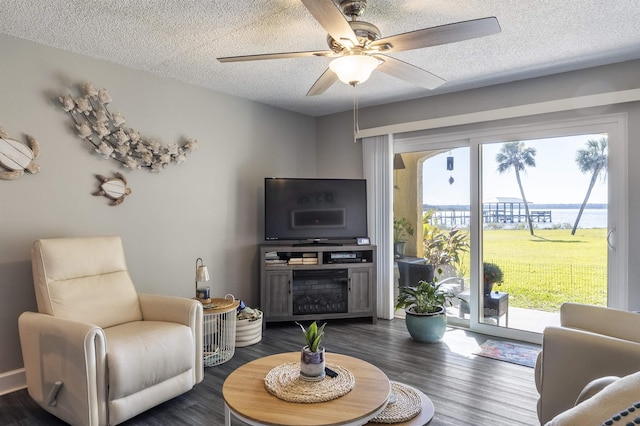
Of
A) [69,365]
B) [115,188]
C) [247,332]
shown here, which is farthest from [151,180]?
[69,365]

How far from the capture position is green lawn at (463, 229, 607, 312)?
10.8 ft

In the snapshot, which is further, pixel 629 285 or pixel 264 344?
pixel 264 344

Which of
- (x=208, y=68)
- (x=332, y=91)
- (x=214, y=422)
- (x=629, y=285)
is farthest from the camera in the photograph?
(x=332, y=91)

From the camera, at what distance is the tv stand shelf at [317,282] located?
396cm

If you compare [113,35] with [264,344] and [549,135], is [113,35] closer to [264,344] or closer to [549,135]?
[264,344]

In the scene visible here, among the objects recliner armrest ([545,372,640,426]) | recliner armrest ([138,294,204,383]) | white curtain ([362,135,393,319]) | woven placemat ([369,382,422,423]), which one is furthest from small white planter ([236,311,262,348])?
recliner armrest ([545,372,640,426])

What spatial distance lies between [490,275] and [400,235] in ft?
3.45

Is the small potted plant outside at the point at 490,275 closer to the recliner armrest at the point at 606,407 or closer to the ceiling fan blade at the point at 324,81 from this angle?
the ceiling fan blade at the point at 324,81

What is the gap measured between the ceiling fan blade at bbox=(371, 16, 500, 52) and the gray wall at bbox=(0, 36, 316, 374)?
2273 mm

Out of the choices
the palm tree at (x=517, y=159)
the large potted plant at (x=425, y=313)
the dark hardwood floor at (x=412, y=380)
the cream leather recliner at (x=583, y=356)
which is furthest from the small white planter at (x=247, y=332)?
the palm tree at (x=517, y=159)

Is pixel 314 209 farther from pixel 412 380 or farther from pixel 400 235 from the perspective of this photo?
pixel 412 380

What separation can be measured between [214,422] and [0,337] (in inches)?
64.5

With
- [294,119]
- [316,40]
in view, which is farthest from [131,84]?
[294,119]

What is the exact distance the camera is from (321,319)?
4090 millimetres
